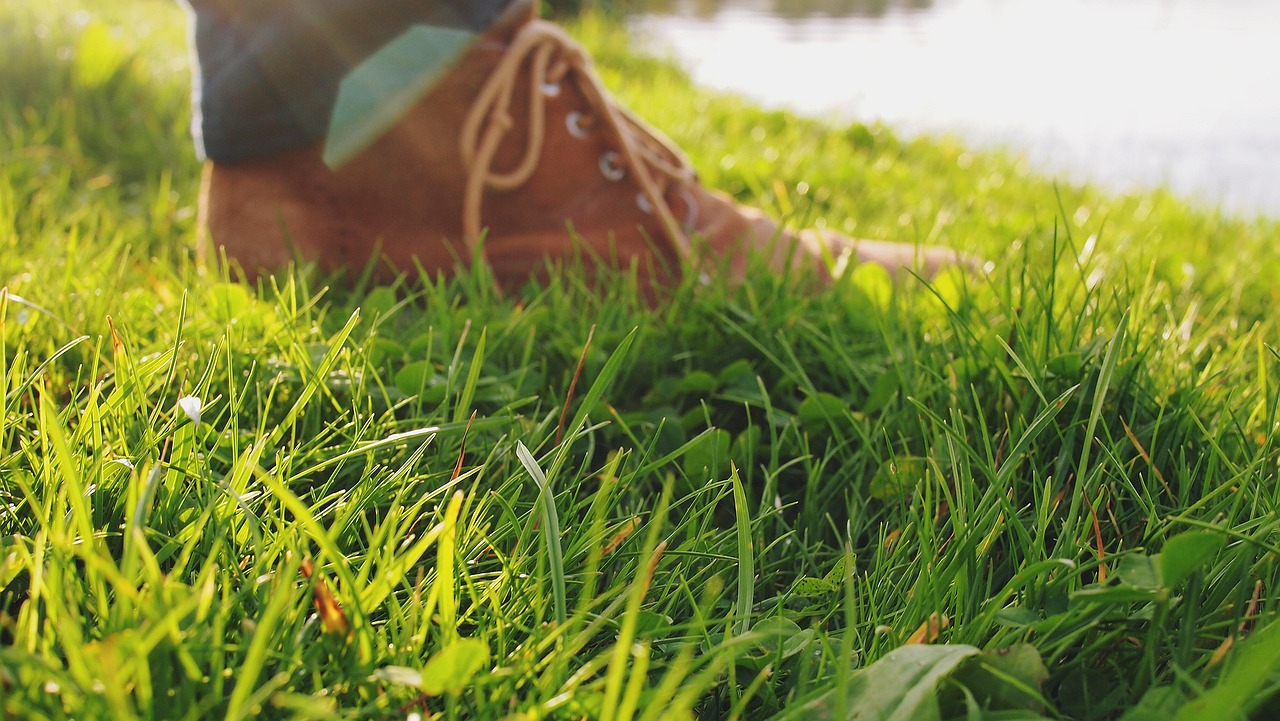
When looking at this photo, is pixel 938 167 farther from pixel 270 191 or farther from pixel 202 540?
pixel 202 540

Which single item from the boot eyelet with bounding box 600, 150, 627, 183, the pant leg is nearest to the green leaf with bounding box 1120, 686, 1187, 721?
the boot eyelet with bounding box 600, 150, 627, 183

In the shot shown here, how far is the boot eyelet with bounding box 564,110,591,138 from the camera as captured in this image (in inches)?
65.9

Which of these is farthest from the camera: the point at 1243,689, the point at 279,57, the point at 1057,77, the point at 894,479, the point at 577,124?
the point at 1057,77

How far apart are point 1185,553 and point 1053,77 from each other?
513 cm

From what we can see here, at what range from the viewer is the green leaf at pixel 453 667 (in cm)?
57

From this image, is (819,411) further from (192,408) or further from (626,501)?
(192,408)

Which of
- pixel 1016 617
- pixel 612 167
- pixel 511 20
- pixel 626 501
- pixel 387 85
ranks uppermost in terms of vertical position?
pixel 511 20

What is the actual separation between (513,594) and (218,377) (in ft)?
1.72

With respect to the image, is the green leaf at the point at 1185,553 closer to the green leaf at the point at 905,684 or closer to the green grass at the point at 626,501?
the green grass at the point at 626,501

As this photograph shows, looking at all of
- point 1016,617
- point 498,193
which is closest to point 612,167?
point 498,193

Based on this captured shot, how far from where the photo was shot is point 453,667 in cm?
58

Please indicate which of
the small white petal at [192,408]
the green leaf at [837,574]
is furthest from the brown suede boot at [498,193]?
the small white petal at [192,408]

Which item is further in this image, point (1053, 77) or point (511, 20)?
point (1053, 77)

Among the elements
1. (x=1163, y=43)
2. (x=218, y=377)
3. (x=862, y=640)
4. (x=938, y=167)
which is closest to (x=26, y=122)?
(x=218, y=377)
